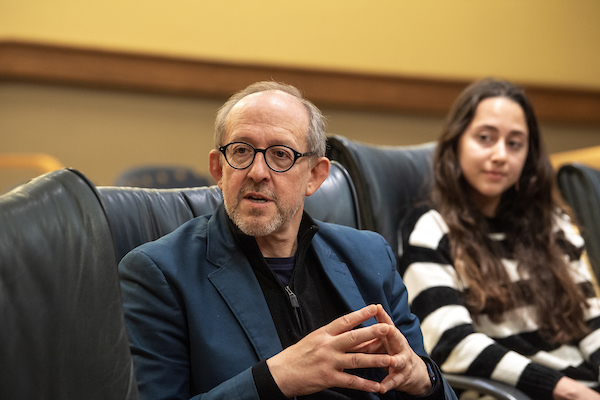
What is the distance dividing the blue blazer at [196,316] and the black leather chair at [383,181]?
0.68 meters

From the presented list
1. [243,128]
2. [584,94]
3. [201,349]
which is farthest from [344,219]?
[584,94]

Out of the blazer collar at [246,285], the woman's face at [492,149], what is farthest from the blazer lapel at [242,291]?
the woman's face at [492,149]

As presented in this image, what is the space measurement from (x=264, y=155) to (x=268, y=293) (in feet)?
0.92

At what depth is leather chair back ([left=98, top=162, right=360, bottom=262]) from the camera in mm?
1414

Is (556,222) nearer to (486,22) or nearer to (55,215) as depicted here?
(55,215)

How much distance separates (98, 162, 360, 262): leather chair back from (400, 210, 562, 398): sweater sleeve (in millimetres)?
288

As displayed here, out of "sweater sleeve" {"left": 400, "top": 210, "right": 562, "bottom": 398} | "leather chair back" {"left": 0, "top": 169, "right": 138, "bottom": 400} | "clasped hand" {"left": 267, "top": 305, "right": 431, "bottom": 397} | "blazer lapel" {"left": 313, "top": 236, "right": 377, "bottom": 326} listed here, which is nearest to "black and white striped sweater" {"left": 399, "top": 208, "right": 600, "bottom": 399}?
"sweater sleeve" {"left": 400, "top": 210, "right": 562, "bottom": 398}

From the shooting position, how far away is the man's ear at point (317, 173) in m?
1.44

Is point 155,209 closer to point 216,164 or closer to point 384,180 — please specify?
point 216,164

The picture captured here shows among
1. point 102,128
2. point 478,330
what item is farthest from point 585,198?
point 102,128

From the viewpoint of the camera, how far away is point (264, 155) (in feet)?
4.28

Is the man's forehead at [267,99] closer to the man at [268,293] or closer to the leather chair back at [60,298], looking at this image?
the man at [268,293]

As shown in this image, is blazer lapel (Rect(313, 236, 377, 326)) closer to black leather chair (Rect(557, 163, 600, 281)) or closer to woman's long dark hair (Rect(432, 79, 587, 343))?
woman's long dark hair (Rect(432, 79, 587, 343))

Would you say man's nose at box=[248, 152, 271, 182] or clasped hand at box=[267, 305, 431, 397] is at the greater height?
man's nose at box=[248, 152, 271, 182]
